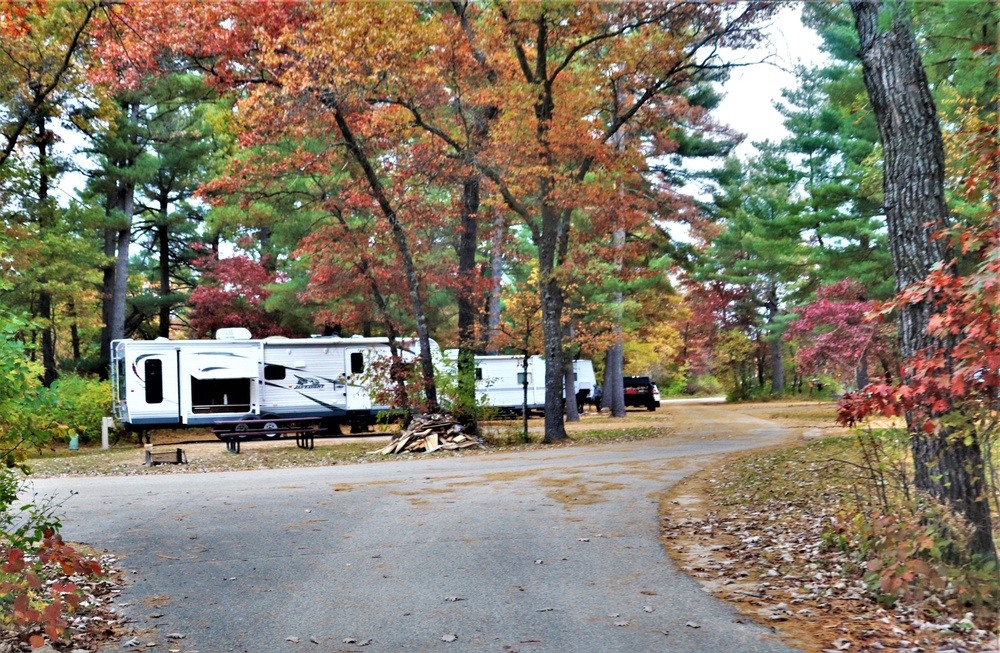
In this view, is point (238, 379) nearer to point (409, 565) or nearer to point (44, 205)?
point (44, 205)

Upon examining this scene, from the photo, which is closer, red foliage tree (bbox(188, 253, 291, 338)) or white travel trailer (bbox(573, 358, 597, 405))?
red foliage tree (bbox(188, 253, 291, 338))

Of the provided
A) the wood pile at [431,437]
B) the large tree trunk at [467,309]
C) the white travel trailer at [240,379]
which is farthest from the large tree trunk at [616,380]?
the wood pile at [431,437]

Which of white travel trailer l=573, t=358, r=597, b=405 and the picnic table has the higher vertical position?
white travel trailer l=573, t=358, r=597, b=405

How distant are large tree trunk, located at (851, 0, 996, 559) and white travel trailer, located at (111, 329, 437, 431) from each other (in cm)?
1500

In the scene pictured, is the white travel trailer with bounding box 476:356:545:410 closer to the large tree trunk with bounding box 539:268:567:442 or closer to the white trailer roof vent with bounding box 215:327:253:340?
the white trailer roof vent with bounding box 215:327:253:340

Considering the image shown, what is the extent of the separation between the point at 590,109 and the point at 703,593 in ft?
46.9

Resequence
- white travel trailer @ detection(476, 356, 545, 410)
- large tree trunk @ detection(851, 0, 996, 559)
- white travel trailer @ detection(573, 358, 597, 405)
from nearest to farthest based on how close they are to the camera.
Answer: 1. large tree trunk @ detection(851, 0, 996, 559)
2. white travel trailer @ detection(476, 356, 545, 410)
3. white travel trailer @ detection(573, 358, 597, 405)

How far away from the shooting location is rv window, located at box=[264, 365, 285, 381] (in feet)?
74.7

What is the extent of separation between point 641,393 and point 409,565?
98.8ft

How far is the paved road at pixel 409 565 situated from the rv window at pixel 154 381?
10068mm

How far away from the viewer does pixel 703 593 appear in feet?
17.7

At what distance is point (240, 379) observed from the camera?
73.4 feet

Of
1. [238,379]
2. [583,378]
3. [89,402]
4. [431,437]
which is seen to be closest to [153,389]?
[89,402]

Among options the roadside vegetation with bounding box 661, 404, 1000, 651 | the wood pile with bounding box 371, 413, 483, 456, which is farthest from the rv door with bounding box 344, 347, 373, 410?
the roadside vegetation with bounding box 661, 404, 1000, 651
